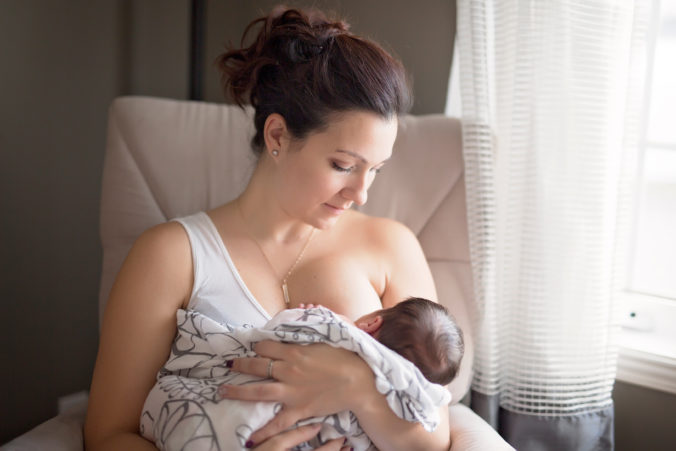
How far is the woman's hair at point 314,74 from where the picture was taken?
1.33 m

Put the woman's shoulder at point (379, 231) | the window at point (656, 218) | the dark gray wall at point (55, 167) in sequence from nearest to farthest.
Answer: the woman's shoulder at point (379, 231) → the window at point (656, 218) → the dark gray wall at point (55, 167)

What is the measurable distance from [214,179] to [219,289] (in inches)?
20.0

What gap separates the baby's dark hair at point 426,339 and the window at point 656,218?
0.79 metres

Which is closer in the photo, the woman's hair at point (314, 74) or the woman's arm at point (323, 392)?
the woman's arm at point (323, 392)

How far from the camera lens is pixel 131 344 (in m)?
1.30

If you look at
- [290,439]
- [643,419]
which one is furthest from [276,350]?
[643,419]

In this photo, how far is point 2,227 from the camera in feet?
6.41

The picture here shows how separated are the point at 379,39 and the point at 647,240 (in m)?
1.09

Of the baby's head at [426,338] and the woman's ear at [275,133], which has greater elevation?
the woman's ear at [275,133]

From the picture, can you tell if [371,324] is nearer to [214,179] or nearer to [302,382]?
[302,382]

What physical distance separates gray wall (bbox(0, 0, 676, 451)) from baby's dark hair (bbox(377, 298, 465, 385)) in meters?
1.06

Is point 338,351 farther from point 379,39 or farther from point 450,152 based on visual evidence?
point 379,39

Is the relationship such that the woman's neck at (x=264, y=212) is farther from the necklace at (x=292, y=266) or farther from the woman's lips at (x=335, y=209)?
the woman's lips at (x=335, y=209)

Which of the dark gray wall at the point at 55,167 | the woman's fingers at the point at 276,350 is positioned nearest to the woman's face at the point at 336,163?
the woman's fingers at the point at 276,350
